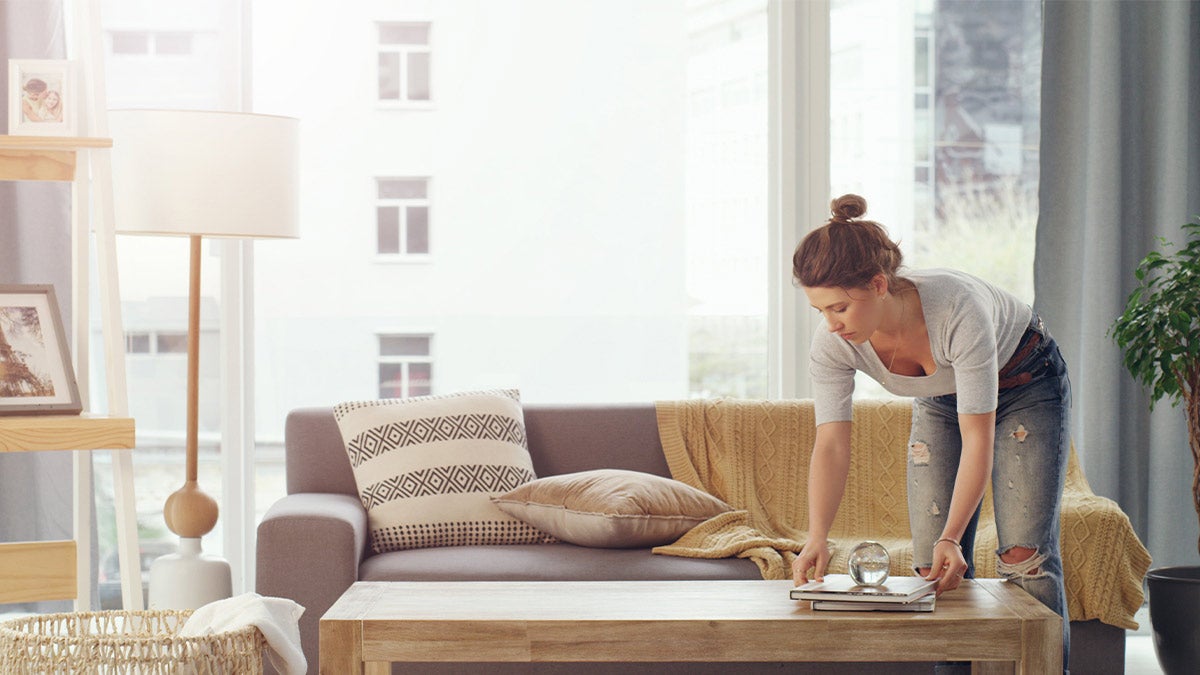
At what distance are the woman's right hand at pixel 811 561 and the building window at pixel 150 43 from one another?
271cm

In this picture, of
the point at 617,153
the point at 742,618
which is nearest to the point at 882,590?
the point at 742,618

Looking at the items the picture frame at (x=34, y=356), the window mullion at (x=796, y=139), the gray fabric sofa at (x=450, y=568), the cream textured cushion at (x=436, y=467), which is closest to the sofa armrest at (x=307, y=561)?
the gray fabric sofa at (x=450, y=568)

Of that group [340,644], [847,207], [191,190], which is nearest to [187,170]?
[191,190]

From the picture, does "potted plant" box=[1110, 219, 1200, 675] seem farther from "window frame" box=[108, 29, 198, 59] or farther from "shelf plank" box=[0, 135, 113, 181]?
"window frame" box=[108, 29, 198, 59]

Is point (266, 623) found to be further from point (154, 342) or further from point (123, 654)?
point (154, 342)

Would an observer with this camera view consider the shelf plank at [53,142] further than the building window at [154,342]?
No

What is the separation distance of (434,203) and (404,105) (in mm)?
329

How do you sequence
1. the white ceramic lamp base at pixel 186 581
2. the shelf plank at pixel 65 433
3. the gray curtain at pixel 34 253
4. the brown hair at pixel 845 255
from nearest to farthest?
the brown hair at pixel 845 255 < the shelf plank at pixel 65 433 < the white ceramic lamp base at pixel 186 581 < the gray curtain at pixel 34 253

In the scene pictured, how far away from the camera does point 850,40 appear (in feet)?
13.8

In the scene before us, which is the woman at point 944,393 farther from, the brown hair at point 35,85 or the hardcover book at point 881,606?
the brown hair at point 35,85

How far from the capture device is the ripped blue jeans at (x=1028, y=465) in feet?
7.63

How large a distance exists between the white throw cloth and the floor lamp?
75cm

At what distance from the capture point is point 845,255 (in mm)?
2141

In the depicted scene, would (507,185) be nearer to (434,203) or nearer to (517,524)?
(434,203)
